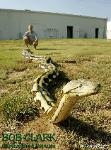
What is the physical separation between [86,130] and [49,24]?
137 ft

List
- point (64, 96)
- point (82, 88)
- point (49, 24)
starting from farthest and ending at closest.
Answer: point (49, 24), point (64, 96), point (82, 88)

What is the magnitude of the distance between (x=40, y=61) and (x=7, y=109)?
651cm

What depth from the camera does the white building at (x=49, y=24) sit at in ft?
140

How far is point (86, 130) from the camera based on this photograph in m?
5.85

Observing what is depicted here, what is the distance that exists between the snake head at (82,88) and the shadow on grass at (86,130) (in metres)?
1.03

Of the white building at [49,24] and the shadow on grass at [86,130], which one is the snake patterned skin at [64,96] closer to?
the shadow on grass at [86,130]

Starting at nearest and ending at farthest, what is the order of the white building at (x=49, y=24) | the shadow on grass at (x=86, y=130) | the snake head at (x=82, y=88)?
the snake head at (x=82, y=88) < the shadow on grass at (x=86, y=130) < the white building at (x=49, y=24)

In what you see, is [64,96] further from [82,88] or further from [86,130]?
[86,130]

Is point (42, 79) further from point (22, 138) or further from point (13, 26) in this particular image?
point (13, 26)

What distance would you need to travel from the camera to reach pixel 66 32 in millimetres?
50438

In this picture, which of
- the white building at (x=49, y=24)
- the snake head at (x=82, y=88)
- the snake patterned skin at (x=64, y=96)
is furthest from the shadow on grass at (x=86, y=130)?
the white building at (x=49, y=24)

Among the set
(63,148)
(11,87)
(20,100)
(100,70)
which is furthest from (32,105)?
(100,70)

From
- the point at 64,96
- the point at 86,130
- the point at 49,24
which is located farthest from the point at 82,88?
the point at 49,24

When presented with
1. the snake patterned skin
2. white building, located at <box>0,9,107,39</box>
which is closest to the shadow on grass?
the snake patterned skin
